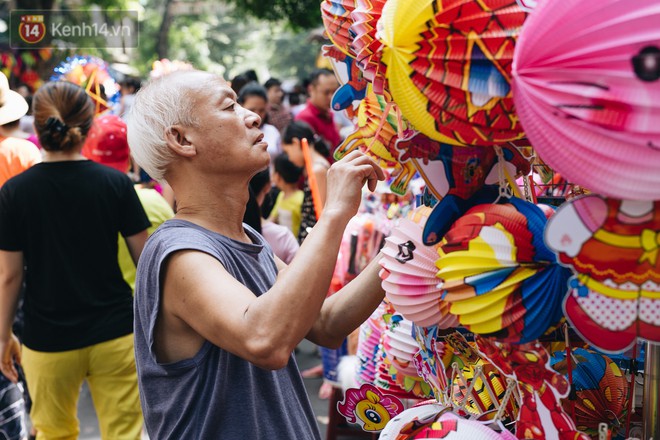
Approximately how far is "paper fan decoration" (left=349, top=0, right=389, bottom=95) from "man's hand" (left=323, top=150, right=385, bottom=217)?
0.56 feet

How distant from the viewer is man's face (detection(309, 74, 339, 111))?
6016 mm

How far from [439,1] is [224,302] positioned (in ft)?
2.05

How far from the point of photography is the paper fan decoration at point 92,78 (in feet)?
15.4

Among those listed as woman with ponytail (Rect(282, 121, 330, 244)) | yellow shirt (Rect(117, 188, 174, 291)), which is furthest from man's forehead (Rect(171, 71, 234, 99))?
woman with ponytail (Rect(282, 121, 330, 244))

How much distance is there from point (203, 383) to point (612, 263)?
33.0 inches

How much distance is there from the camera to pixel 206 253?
1480mm

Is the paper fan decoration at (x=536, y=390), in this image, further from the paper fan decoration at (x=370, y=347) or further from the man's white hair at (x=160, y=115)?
the paper fan decoration at (x=370, y=347)

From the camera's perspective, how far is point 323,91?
6031mm

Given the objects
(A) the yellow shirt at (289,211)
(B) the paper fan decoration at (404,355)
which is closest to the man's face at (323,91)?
(A) the yellow shirt at (289,211)

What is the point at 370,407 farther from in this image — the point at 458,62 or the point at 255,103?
the point at 255,103

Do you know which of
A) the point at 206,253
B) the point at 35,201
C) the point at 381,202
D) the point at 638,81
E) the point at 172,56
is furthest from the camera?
the point at 172,56

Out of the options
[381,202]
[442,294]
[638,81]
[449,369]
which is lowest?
A: [381,202]

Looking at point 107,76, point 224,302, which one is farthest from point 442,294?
point 107,76

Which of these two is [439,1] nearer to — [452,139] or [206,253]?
[452,139]
